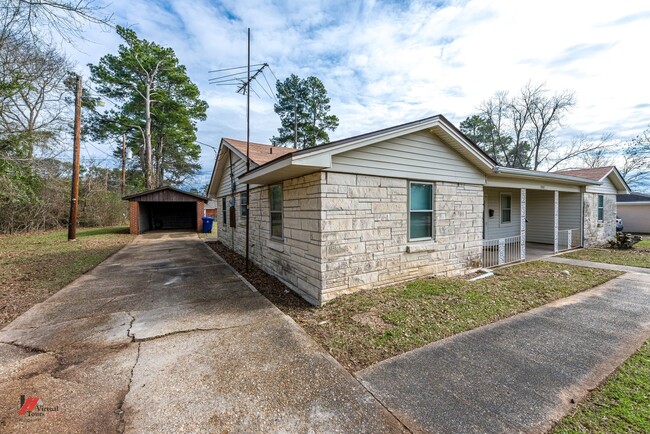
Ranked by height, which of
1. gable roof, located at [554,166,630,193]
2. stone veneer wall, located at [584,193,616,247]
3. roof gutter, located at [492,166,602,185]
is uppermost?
gable roof, located at [554,166,630,193]

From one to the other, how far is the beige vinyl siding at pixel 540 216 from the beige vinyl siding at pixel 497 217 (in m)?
1.22

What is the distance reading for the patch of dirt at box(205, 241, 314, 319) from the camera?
466 cm

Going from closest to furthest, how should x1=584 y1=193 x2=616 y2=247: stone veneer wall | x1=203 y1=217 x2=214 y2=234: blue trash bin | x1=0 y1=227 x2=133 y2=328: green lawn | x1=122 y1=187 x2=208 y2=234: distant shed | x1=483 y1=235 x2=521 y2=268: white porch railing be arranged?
x1=0 y1=227 x2=133 y2=328: green lawn, x1=483 y1=235 x2=521 y2=268: white porch railing, x1=584 y1=193 x2=616 y2=247: stone veneer wall, x1=122 y1=187 x2=208 y2=234: distant shed, x1=203 y1=217 x2=214 y2=234: blue trash bin

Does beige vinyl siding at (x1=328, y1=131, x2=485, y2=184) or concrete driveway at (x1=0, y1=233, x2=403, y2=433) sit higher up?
beige vinyl siding at (x1=328, y1=131, x2=485, y2=184)

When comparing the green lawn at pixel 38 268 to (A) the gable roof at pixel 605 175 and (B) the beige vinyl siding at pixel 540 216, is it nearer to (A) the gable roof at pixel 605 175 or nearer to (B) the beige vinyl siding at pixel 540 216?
(B) the beige vinyl siding at pixel 540 216

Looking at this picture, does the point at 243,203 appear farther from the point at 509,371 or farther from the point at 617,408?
the point at 617,408

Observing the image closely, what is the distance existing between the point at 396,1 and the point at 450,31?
154cm

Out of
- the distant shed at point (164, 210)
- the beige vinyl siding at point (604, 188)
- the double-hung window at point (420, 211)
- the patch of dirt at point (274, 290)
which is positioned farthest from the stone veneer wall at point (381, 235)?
the distant shed at point (164, 210)

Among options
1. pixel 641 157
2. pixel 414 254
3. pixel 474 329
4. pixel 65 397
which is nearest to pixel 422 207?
pixel 414 254

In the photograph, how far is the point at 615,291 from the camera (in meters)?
5.41

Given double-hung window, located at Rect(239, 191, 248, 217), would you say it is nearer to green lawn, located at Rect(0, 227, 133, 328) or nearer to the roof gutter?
green lawn, located at Rect(0, 227, 133, 328)

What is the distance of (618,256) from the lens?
8945 millimetres

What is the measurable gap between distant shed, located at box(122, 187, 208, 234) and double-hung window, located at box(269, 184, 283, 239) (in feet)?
40.7

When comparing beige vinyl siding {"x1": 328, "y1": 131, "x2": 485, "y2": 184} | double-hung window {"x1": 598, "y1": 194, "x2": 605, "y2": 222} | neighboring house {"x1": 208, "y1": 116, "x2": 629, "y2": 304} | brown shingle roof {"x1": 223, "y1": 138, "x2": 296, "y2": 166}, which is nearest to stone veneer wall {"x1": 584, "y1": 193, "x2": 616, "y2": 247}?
double-hung window {"x1": 598, "y1": 194, "x2": 605, "y2": 222}
